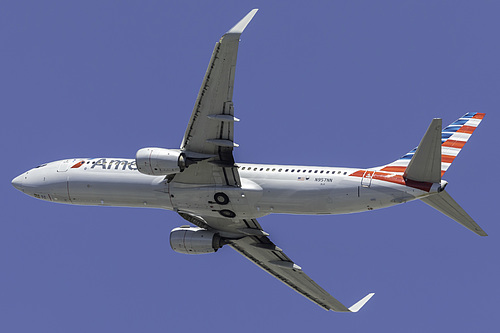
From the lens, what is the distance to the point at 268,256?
65438 mm

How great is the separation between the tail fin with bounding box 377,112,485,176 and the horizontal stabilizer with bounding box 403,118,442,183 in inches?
60.8

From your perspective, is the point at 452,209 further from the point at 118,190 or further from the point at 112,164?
the point at 112,164

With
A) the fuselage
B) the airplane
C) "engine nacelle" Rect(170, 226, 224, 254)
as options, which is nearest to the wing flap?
the airplane

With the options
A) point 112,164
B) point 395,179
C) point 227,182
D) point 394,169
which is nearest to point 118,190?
point 112,164

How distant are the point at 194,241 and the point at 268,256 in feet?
18.9

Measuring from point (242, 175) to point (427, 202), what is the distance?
35.0 ft

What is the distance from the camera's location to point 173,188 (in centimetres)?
5884

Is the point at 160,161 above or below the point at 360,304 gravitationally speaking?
above

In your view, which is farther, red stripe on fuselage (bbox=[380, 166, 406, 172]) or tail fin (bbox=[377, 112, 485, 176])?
tail fin (bbox=[377, 112, 485, 176])

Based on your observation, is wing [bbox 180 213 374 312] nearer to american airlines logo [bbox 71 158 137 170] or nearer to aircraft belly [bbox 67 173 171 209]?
aircraft belly [bbox 67 173 171 209]

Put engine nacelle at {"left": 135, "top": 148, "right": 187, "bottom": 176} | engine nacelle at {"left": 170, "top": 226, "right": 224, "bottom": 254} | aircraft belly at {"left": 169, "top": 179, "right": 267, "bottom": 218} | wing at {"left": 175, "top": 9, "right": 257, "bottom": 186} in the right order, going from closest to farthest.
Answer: wing at {"left": 175, "top": 9, "right": 257, "bottom": 186} → engine nacelle at {"left": 135, "top": 148, "right": 187, "bottom": 176} → aircraft belly at {"left": 169, "top": 179, "right": 267, "bottom": 218} → engine nacelle at {"left": 170, "top": 226, "right": 224, "bottom": 254}

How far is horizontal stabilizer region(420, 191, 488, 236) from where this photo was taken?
53938 mm

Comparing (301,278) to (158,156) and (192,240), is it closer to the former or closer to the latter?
(192,240)

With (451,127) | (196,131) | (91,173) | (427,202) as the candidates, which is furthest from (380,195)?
(91,173)
